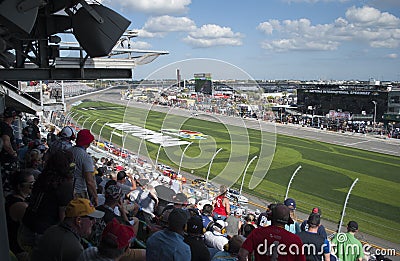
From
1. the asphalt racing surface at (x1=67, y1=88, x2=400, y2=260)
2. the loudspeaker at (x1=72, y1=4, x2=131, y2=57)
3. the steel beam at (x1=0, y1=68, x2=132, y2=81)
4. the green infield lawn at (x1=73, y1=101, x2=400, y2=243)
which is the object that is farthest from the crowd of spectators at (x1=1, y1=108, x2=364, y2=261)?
the steel beam at (x1=0, y1=68, x2=132, y2=81)

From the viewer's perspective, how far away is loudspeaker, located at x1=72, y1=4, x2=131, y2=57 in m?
4.39

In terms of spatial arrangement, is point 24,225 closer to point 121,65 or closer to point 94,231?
point 94,231

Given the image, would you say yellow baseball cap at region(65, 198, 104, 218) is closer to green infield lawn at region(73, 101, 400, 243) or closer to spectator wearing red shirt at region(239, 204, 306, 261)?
spectator wearing red shirt at region(239, 204, 306, 261)

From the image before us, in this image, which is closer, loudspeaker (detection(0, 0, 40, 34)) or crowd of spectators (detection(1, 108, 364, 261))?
crowd of spectators (detection(1, 108, 364, 261))

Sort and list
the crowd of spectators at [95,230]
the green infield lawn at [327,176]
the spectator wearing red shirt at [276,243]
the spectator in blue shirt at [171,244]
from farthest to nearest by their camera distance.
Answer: the green infield lawn at [327,176] → the spectator in blue shirt at [171,244] → the spectator wearing red shirt at [276,243] → the crowd of spectators at [95,230]

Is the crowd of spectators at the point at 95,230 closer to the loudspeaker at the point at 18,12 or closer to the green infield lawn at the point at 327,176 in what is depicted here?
the green infield lawn at the point at 327,176

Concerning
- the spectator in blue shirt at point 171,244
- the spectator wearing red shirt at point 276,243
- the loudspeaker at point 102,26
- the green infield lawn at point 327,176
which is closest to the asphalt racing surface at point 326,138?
the green infield lawn at point 327,176

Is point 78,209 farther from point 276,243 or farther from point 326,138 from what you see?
point 326,138

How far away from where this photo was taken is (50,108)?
1548 centimetres

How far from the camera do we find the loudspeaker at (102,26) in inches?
173

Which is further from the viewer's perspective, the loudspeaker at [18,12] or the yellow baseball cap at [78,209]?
the loudspeaker at [18,12]

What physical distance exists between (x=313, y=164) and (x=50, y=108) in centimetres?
1595

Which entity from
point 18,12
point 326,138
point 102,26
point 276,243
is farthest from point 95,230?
point 326,138

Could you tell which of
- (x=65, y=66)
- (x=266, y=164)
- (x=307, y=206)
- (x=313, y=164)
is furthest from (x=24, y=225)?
(x=313, y=164)
